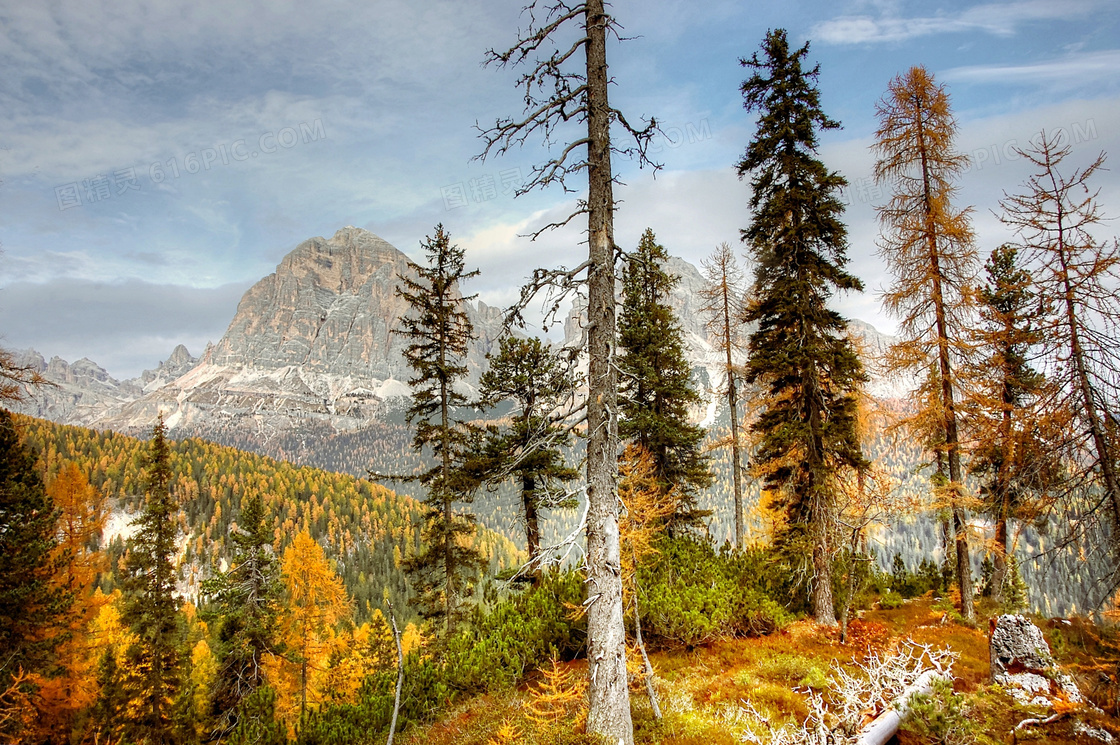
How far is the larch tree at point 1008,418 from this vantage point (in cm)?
838

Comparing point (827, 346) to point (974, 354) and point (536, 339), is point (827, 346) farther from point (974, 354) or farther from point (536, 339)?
point (536, 339)

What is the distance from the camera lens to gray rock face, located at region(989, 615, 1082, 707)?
5.73 metres

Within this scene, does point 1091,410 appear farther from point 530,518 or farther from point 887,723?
point 530,518

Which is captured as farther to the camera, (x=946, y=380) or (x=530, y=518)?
(x=530, y=518)

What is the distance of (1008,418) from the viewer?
10797 mm

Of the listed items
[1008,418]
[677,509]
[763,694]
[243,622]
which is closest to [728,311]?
[677,509]

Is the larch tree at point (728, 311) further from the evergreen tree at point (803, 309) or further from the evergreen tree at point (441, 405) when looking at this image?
the evergreen tree at point (441, 405)

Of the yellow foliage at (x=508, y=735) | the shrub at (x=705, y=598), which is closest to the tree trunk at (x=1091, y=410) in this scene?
the shrub at (x=705, y=598)

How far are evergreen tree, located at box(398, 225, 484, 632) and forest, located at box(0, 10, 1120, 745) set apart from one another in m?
0.12

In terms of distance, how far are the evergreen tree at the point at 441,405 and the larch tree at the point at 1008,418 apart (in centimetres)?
1510

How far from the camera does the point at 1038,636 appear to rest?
6383 mm

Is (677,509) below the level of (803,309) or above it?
below

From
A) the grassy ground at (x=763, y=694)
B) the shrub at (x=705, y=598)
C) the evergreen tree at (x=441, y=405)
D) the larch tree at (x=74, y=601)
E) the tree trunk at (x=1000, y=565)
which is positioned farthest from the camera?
the larch tree at (x=74, y=601)

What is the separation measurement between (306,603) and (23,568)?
1305cm
